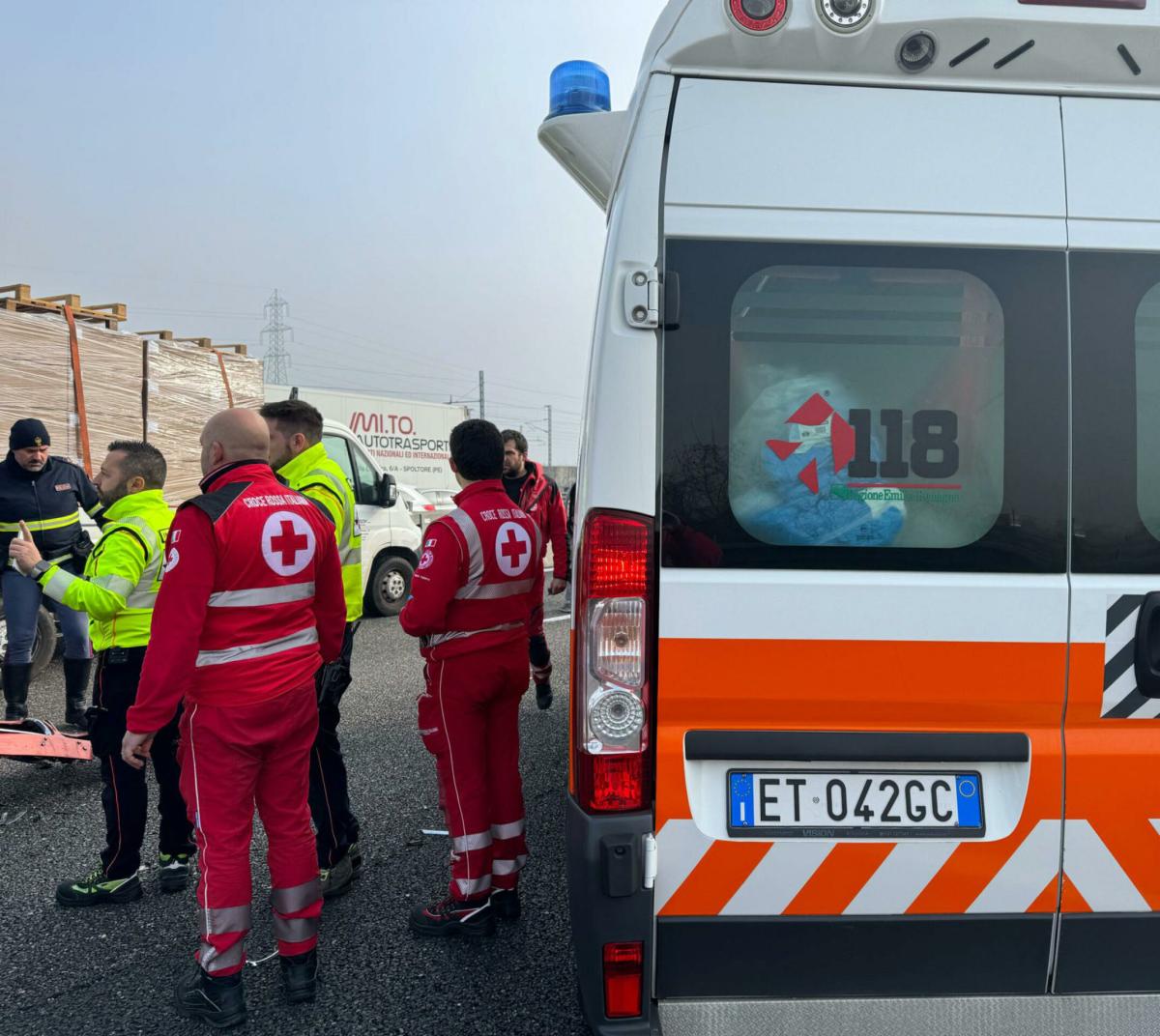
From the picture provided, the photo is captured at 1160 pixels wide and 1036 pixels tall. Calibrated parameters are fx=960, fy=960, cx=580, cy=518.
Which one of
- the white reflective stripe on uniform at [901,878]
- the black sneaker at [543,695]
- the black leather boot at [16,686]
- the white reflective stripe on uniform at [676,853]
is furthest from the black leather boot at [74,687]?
the white reflective stripe on uniform at [901,878]

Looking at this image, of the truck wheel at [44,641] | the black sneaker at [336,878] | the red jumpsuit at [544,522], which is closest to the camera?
the black sneaker at [336,878]

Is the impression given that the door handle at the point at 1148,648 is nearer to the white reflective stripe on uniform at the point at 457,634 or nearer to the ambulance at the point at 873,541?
the ambulance at the point at 873,541

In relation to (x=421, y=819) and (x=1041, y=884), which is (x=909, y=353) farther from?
(x=421, y=819)

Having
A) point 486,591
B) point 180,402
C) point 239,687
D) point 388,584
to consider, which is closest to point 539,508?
point 486,591

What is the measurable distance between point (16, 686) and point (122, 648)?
2.74 metres

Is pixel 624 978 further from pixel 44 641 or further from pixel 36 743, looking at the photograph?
pixel 44 641

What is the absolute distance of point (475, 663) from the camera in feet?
10.6

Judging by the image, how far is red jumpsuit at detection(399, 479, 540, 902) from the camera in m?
3.19

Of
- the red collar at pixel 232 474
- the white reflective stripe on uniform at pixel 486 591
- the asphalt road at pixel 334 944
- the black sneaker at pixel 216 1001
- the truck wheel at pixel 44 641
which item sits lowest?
the asphalt road at pixel 334 944

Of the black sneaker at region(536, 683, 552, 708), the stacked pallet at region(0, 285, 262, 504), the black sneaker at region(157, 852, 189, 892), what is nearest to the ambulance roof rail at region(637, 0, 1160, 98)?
the black sneaker at region(157, 852, 189, 892)

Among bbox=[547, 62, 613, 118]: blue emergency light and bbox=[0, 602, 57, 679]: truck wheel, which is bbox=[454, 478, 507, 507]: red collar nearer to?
bbox=[547, 62, 613, 118]: blue emergency light

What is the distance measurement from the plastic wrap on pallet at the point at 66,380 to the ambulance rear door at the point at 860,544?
21.0ft

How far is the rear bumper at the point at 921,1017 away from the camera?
194cm

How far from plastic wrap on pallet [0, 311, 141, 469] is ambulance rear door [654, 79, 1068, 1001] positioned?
21.0ft
